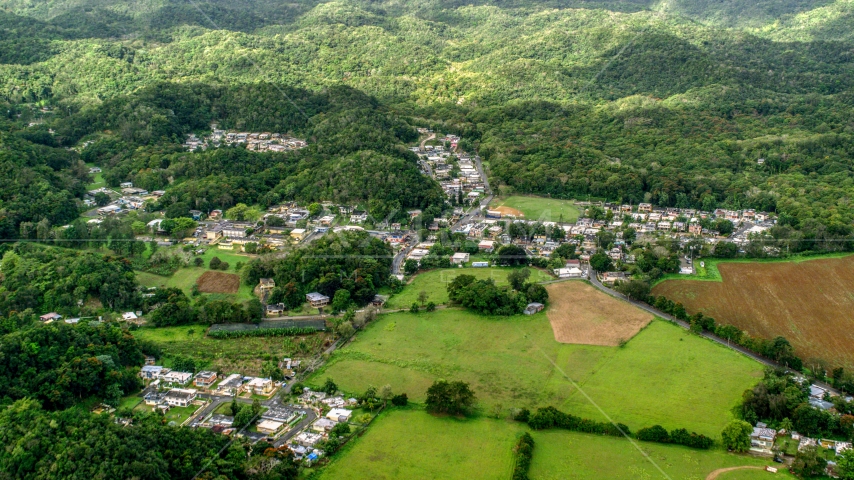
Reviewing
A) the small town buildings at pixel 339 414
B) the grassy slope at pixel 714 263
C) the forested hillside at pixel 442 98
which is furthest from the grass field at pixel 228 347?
the grassy slope at pixel 714 263

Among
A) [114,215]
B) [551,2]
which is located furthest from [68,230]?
[551,2]

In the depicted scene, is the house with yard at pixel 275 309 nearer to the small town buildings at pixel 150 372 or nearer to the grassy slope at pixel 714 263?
the small town buildings at pixel 150 372

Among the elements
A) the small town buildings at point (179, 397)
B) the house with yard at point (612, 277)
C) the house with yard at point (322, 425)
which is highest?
the house with yard at point (612, 277)

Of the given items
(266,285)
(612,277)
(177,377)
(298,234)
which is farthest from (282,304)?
(612,277)

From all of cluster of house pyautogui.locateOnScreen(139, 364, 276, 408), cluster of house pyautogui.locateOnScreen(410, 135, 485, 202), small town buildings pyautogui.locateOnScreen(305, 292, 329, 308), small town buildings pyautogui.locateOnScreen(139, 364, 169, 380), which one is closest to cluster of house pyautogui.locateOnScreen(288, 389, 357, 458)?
cluster of house pyautogui.locateOnScreen(139, 364, 276, 408)

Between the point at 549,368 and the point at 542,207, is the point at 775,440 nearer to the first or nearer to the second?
the point at 549,368

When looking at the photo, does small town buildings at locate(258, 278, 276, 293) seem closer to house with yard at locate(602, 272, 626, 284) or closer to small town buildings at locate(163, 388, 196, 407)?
small town buildings at locate(163, 388, 196, 407)
